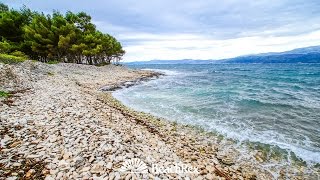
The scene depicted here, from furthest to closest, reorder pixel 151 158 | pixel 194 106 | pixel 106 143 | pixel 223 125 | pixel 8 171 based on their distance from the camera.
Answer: pixel 194 106
pixel 223 125
pixel 106 143
pixel 151 158
pixel 8 171

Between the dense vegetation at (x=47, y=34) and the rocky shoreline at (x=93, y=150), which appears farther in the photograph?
the dense vegetation at (x=47, y=34)

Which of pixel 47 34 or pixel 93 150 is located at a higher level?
pixel 47 34

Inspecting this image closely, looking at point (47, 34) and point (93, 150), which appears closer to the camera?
point (93, 150)

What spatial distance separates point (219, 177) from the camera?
747 cm

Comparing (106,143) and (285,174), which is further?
(285,174)

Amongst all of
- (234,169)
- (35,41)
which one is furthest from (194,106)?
(35,41)

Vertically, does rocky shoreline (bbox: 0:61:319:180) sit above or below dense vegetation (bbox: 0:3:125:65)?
below

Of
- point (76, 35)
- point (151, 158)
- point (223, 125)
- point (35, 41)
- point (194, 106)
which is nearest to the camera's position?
point (151, 158)

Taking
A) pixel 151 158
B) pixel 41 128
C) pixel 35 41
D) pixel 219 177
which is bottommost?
pixel 219 177

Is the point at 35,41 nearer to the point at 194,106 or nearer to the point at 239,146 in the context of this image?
the point at 194,106

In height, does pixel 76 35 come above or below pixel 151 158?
above

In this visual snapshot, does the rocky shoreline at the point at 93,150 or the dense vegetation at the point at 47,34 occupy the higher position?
the dense vegetation at the point at 47,34

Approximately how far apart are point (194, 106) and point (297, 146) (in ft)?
34.2

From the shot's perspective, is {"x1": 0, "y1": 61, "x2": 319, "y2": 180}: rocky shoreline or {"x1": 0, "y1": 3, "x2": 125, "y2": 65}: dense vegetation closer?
{"x1": 0, "y1": 61, "x2": 319, "y2": 180}: rocky shoreline
